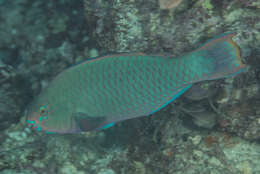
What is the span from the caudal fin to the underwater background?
0.54 m

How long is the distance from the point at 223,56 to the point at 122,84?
3.69ft

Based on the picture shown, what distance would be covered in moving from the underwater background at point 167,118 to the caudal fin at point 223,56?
1.78 feet

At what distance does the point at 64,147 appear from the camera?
10.8 feet

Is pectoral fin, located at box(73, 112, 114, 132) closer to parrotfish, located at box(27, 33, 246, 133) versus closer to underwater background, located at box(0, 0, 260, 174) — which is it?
parrotfish, located at box(27, 33, 246, 133)

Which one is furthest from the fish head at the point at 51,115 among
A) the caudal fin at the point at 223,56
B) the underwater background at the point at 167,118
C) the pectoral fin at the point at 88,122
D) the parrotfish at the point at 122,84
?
the caudal fin at the point at 223,56

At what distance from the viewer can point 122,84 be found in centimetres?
236

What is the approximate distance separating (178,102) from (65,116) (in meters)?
1.72

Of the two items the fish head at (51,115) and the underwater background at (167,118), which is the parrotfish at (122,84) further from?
→ the underwater background at (167,118)

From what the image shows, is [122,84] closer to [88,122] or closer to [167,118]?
[88,122]

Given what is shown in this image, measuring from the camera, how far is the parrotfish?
220cm

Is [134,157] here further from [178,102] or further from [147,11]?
[147,11]

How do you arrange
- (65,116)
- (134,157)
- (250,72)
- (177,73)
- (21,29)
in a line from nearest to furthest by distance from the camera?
(177,73), (65,116), (250,72), (134,157), (21,29)

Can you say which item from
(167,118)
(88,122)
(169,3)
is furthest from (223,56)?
(88,122)

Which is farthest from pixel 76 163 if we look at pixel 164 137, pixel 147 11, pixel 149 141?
pixel 147 11
